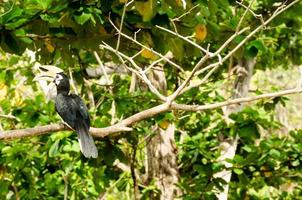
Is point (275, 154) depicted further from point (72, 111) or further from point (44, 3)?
point (44, 3)

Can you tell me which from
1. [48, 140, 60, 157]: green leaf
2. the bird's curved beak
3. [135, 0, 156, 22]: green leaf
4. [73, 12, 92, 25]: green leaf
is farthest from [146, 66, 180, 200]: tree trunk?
[135, 0, 156, 22]: green leaf

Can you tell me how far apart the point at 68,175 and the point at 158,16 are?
2.33 metres

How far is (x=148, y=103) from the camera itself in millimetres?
4723

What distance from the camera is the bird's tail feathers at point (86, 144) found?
3398mm

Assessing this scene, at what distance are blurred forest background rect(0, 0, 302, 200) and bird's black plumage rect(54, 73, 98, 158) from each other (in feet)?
0.27

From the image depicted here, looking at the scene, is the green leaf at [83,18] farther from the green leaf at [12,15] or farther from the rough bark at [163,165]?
the rough bark at [163,165]

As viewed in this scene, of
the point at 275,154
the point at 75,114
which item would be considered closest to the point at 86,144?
the point at 75,114

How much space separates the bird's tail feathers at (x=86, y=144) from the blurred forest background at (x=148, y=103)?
2.4 inches

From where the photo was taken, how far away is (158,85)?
5387 mm

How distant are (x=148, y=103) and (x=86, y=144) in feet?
4.51

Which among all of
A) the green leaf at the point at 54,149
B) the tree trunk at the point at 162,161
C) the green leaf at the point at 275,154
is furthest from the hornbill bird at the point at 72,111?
the green leaf at the point at 275,154

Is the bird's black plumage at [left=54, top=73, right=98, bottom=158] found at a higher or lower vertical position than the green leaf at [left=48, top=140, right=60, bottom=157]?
higher

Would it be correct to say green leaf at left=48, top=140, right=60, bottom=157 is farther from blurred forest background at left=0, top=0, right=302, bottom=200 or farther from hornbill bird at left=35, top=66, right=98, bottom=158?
hornbill bird at left=35, top=66, right=98, bottom=158

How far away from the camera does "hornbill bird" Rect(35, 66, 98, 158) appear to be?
11.3ft
